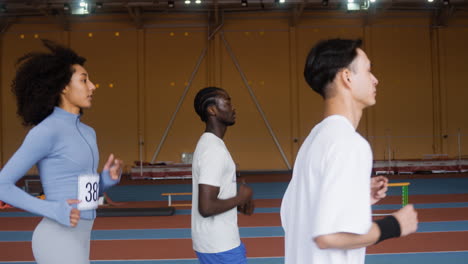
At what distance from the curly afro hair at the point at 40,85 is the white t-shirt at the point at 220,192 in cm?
95

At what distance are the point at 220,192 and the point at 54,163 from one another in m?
1.08

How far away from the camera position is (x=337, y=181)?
1.64 meters

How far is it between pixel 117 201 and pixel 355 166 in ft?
41.6

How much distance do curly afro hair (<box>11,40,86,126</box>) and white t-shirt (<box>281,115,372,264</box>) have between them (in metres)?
1.53

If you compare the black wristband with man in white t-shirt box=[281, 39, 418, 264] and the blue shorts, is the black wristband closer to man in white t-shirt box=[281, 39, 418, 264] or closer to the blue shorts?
man in white t-shirt box=[281, 39, 418, 264]

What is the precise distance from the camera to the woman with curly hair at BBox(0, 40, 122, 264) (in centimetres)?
251

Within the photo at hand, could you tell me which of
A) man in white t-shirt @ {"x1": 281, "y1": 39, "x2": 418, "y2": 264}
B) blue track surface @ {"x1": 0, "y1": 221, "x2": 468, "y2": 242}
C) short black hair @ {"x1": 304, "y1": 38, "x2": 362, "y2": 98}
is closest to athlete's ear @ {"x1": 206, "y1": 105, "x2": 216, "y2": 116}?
man in white t-shirt @ {"x1": 281, "y1": 39, "x2": 418, "y2": 264}

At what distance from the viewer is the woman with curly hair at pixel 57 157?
2508 mm

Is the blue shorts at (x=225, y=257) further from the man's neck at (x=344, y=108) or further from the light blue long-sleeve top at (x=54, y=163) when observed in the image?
the man's neck at (x=344, y=108)

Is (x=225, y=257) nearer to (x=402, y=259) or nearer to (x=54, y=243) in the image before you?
(x=54, y=243)

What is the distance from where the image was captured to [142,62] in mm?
23312

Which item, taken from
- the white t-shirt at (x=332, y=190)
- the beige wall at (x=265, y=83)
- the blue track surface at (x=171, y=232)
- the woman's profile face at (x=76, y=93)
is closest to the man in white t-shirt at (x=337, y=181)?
the white t-shirt at (x=332, y=190)

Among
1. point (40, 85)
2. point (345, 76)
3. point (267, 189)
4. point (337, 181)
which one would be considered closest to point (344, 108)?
point (345, 76)

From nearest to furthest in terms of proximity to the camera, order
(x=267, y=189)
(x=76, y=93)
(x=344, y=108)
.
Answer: (x=344, y=108) < (x=76, y=93) < (x=267, y=189)
